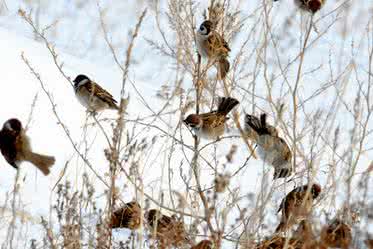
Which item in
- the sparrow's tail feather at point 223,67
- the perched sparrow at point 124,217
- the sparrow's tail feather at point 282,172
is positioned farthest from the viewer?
the sparrow's tail feather at point 223,67

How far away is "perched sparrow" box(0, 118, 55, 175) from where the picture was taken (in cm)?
317

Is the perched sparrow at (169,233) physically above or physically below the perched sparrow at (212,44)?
below

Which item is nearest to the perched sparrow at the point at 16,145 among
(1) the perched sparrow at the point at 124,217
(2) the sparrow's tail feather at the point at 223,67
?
(1) the perched sparrow at the point at 124,217

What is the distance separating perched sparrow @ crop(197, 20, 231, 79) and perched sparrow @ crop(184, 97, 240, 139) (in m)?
0.20

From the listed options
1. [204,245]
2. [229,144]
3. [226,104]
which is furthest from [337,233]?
[229,144]

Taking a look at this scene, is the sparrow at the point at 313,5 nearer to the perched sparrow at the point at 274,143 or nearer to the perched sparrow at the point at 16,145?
the perched sparrow at the point at 274,143

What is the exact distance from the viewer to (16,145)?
Answer: 10.5 ft

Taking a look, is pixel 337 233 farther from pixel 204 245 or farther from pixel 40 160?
pixel 40 160

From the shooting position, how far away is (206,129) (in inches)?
194

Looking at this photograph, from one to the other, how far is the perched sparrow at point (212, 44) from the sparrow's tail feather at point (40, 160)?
1670 millimetres

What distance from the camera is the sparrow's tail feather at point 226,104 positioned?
4.75 metres

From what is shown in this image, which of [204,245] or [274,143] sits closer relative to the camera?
[204,245]

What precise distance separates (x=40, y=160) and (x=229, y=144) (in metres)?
3.48

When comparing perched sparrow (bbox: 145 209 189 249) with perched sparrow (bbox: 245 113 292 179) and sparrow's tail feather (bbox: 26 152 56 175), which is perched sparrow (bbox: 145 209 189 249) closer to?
sparrow's tail feather (bbox: 26 152 56 175)
